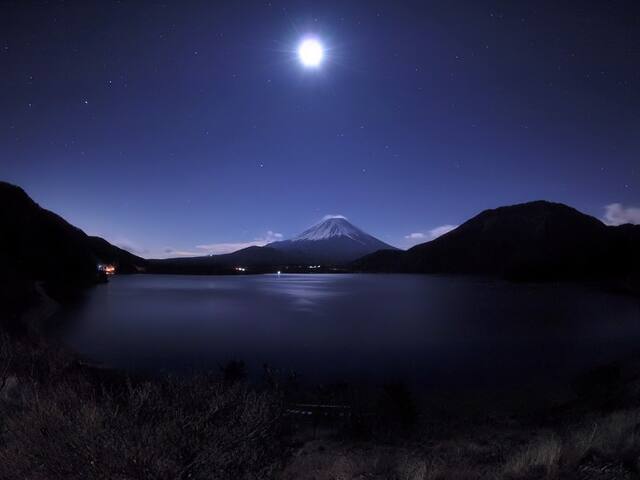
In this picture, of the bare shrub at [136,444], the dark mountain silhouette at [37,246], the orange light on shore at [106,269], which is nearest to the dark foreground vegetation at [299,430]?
the bare shrub at [136,444]

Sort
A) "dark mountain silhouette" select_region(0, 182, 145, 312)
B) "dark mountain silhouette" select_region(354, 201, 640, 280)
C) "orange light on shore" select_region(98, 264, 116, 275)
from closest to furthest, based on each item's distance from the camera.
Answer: "dark mountain silhouette" select_region(0, 182, 145, 312) < "orange light on shore" select_region(98, 264, 116, 275) < "dark mountain silhouette" select_region(354, 201, 640, 280)

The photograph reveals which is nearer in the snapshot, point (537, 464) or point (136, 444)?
point (136, 444)

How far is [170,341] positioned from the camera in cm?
3253

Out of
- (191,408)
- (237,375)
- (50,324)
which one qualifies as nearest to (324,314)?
(50,324)

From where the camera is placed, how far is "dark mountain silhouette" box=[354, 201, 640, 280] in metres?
129

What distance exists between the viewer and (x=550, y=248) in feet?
529

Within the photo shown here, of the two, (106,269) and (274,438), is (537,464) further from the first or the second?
(106,269)

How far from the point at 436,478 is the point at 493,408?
38.1ft

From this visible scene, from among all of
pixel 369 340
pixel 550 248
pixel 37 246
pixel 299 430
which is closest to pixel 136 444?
pixel 299 430

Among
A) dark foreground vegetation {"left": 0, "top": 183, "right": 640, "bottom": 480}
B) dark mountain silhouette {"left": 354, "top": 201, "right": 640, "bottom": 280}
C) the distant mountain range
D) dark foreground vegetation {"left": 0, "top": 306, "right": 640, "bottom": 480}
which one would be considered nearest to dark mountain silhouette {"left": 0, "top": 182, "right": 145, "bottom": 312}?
the distant mountain range

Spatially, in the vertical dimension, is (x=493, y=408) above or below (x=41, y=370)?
below

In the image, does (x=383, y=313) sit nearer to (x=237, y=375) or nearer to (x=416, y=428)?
(x=237, y=375)

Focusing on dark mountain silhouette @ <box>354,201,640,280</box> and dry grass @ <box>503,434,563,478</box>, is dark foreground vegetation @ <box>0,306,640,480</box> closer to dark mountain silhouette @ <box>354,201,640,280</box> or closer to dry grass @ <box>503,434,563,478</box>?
dry grass @ <box>503,434,563,478</box>

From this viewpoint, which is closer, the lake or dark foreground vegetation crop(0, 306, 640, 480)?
dark foreground vegetation crop(0, 306, 640, 480)
